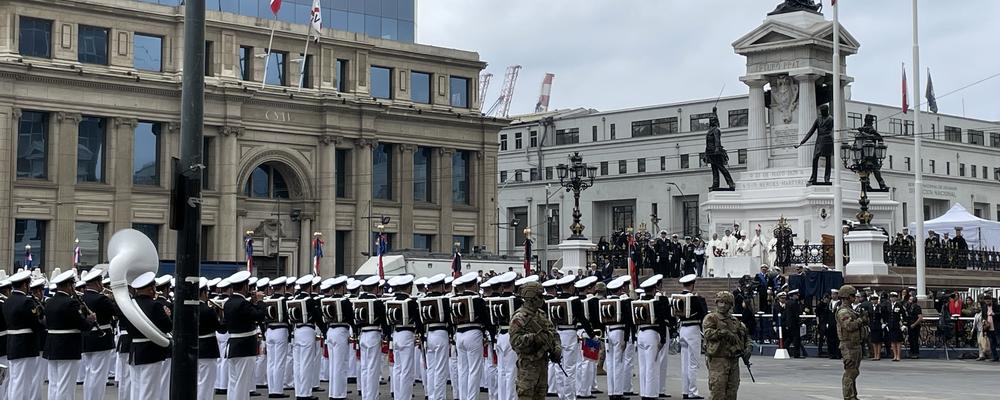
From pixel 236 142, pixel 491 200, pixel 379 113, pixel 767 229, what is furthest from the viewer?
pixel 491 200

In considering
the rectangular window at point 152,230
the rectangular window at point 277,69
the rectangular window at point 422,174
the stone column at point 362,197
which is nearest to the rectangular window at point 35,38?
the rectangular window at point 152,230

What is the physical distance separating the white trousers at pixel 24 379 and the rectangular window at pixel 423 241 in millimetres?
62169

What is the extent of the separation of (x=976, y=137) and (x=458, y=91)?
1845 inches

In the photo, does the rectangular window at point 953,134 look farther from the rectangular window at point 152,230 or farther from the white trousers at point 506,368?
the white trousers at point 506,368

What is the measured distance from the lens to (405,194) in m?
80.3

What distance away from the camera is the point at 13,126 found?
215 ft

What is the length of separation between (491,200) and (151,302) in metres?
67.9

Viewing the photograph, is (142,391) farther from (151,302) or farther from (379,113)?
(379,113)

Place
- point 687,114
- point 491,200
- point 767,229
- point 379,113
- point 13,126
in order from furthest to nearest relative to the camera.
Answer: point 687,114 → point 491,200 → point 379,113 → point 13,126 → point 767,229

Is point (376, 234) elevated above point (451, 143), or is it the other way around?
point (451, 143)

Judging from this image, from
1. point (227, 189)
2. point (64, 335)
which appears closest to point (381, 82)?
point (227, 189)

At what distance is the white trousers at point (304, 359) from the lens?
21422mm

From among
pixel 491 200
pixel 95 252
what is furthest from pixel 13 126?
pixel 491 200

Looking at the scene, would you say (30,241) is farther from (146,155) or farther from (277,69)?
(277,69)
